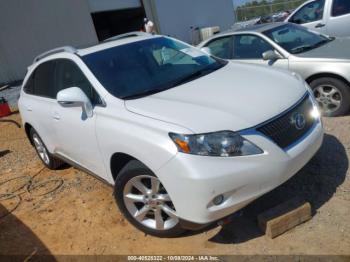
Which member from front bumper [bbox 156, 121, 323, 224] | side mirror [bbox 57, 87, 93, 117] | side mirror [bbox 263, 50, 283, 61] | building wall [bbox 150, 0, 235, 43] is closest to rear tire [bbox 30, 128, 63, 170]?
side mirror [bbox 57, 87, 93, 117]

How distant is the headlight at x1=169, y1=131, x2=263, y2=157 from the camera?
2.74m

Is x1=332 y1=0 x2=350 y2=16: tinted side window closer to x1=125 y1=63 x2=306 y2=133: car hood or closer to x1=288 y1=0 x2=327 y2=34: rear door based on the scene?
x1=288 y1=0 x2=327 y2=34: rear door

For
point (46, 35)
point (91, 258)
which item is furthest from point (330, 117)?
point (46, 35)

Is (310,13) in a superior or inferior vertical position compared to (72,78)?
inferior

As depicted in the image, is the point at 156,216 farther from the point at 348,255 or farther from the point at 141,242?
the point at 348,255

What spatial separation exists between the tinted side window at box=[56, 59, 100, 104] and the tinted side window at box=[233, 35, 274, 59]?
322 cm

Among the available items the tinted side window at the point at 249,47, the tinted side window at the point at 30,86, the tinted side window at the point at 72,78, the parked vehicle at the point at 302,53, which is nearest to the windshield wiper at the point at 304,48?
the parked vehicle at the point at 302,53

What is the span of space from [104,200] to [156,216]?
1.23 meters

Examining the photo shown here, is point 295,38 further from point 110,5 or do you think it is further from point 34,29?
point 110,5

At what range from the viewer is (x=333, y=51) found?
216 inches

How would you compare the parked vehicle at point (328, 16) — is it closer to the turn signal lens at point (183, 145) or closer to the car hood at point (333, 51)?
the car hood at point (333, 51)

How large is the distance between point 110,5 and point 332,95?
610 inches

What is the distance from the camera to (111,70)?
3.76 meters

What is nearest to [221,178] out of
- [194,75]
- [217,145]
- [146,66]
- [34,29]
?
Result: [217,145]
